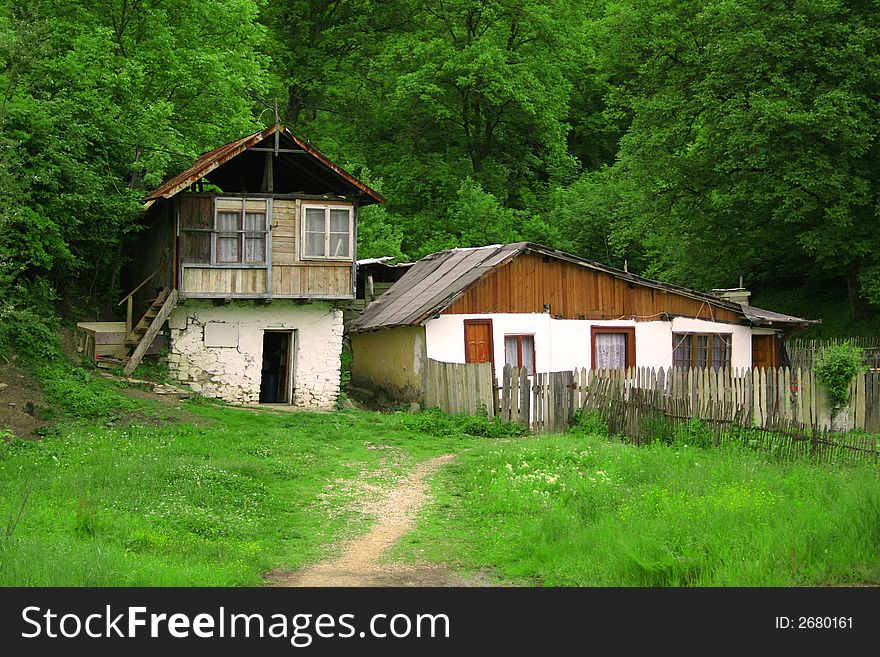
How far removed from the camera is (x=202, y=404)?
21.9 meters

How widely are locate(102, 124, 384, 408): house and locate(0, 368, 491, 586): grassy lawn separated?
3.35 metres

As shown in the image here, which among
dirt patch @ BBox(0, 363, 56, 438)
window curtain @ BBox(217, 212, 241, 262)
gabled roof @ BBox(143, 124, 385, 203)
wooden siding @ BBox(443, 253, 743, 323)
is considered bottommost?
dirt patch @ BBox(0, 363, 56, 438)

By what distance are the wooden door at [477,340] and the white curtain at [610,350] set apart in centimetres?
324

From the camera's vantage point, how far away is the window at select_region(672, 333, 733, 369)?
87.6 feet

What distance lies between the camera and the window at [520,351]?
2489 centimetres

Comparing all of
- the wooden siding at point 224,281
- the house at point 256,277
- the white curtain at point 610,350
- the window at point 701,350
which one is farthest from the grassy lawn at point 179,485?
the window at point 701,350

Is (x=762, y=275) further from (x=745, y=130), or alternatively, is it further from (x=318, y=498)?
(x=318, y=498)

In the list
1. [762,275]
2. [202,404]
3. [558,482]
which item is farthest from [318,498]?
[762,275]

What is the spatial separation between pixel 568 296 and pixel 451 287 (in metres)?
3.32

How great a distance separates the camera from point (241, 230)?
2386 cm

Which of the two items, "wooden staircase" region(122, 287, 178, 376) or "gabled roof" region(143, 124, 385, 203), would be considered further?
"wooden staircase" region(122, 287, 178, 376)

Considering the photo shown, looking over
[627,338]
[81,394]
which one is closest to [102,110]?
[81,394]

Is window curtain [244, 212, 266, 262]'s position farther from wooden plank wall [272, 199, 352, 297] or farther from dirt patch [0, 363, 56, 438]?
dirt patch [0, 363, 56, 438]

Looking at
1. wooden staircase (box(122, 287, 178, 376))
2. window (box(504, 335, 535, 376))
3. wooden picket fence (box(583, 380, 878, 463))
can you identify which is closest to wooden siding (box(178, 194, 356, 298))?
wooden staircase (box(122, 287, 178, 376))
